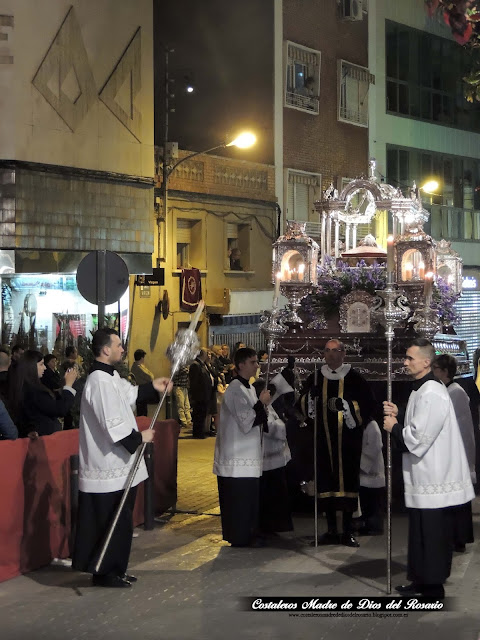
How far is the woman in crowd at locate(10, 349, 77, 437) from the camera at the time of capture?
37.3 ft

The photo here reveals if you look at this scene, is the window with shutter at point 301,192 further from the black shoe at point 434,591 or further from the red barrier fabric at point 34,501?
the black shoe at point 434,591

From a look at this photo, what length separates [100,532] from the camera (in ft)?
33.0

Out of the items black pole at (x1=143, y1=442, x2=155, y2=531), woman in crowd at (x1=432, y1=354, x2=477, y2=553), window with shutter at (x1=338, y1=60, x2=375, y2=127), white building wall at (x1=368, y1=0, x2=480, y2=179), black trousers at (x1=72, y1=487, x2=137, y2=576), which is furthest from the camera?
white building wall at (x1=368, y1=0, x2=480, y2=179)

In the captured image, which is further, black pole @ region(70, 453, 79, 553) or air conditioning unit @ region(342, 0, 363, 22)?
air conditioning unit @ region(342, 0, 363, 22)

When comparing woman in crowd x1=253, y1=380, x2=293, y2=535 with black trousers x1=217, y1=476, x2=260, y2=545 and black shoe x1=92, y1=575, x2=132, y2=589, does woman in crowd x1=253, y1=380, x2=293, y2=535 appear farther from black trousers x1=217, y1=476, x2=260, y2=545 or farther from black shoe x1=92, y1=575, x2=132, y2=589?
black shoe x1=92, y1=575, x2=132, y2=589

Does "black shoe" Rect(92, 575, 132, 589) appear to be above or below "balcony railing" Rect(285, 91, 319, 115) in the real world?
below

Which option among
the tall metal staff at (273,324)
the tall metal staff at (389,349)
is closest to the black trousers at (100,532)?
the tall metal staff at (389,349)

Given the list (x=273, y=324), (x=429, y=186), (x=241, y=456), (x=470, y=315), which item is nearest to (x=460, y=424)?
(x=241, y=456)

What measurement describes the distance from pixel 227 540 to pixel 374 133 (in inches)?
1010

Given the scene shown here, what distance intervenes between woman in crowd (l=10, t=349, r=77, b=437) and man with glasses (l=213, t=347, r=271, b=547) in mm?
1527

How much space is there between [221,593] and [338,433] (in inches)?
104

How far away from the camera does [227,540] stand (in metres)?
11.9

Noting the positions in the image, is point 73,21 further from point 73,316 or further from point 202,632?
point 202,632

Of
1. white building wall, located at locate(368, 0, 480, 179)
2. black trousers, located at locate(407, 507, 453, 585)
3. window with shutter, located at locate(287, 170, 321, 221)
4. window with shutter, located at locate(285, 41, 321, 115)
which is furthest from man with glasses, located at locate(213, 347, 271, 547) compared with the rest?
white building wall, located at locate(368, 0, 480, 179)
